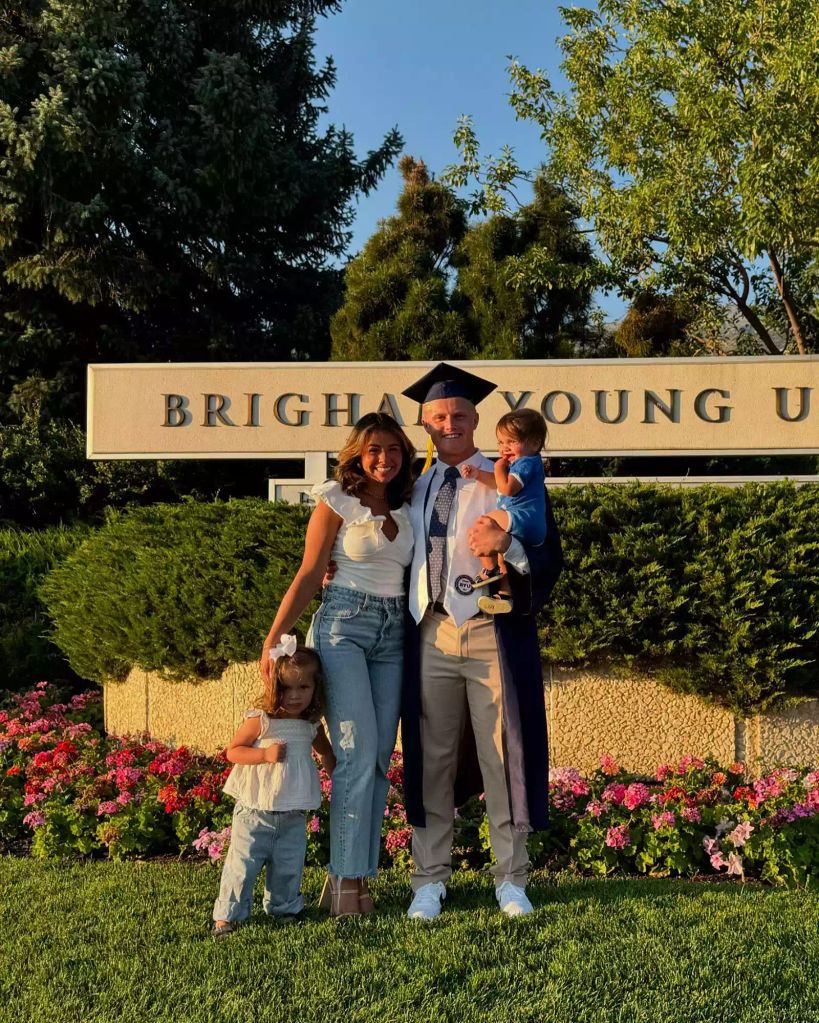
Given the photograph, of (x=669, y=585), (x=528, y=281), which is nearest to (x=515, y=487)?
(x=669, y=585)

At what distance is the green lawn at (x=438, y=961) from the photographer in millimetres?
2779

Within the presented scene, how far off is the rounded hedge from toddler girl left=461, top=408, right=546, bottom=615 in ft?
5.93

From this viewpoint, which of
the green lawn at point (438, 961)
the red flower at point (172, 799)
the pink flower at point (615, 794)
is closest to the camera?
the green lawn at point (438, 961)

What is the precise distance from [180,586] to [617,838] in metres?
2.98

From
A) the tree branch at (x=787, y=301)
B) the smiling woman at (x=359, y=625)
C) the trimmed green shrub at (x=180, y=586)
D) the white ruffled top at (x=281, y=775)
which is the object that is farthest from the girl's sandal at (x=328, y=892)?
the tree branch at (x=787, y=301)

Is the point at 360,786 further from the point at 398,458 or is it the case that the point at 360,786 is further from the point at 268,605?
the point at 268,605

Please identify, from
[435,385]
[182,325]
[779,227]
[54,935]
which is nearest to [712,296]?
[779,227]

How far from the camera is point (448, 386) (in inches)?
141

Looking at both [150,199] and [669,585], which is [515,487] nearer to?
[669,585]

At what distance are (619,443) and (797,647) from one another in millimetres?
2410

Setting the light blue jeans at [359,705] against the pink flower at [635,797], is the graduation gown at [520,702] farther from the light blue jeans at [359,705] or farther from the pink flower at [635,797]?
the pink flower at [635,797]

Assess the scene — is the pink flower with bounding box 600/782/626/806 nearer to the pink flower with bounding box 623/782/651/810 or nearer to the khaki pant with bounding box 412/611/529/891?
the pink flower with bounding box 623/782/651/810

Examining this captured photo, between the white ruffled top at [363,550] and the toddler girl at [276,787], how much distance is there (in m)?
0.30

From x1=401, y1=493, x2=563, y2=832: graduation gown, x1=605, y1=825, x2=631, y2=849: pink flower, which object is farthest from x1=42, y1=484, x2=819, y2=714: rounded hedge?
x1=401, y1=493, x2=563, y2=832: graduation gown
